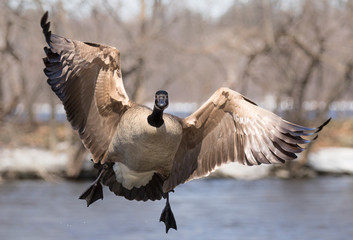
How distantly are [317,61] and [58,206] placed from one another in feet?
27.9

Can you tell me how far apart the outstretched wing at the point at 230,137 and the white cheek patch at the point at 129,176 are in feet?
0.91

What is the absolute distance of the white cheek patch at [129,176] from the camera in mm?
9070

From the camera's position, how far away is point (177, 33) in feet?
→ 96.3

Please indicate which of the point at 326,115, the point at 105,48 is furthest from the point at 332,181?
the point at 105,48

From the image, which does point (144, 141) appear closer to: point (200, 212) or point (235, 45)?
point (200, 212)

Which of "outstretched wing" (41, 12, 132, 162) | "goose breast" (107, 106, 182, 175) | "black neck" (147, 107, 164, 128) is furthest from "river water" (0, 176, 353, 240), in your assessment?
"black neck" (147, 107, 164, 128)

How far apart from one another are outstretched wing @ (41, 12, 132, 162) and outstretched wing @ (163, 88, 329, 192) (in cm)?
97

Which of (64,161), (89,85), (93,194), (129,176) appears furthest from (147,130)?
(64,161)

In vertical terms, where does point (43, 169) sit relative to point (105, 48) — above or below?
below

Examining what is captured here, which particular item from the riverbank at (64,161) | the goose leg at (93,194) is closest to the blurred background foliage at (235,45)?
the riverbank at (64,161)

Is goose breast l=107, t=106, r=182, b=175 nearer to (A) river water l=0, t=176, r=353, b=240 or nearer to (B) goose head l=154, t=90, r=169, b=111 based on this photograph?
(B) goose head l=154, t=90, r=169, b=111

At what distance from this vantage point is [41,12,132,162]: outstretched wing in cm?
858

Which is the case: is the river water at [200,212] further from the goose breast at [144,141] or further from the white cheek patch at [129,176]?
the goose breast at [144,141]

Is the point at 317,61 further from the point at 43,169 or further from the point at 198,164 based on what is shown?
the point at 198,164
